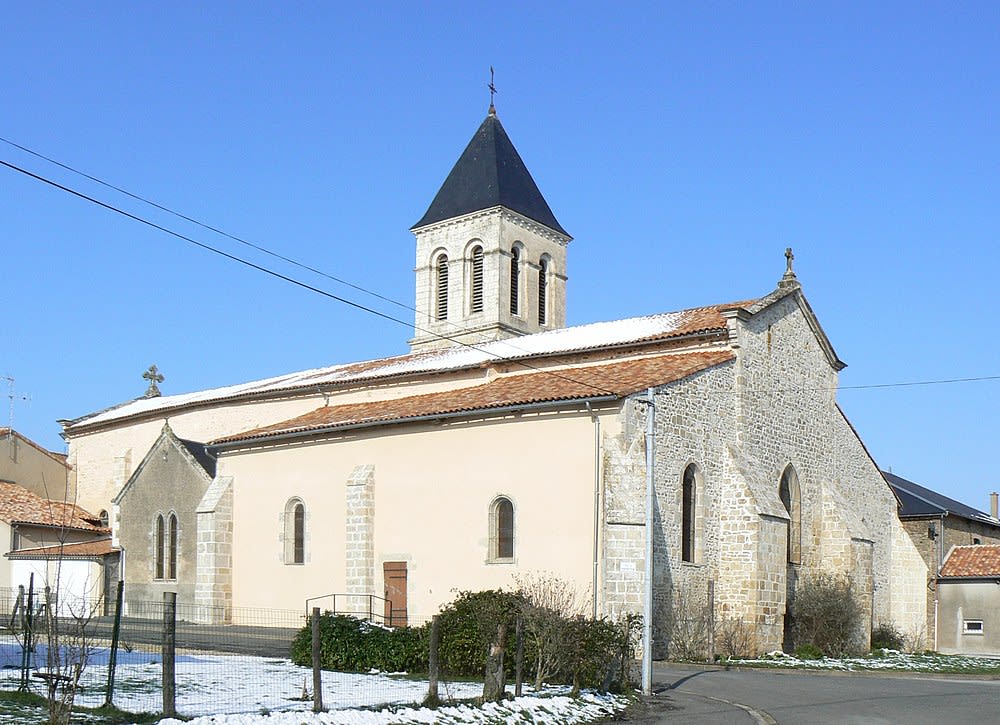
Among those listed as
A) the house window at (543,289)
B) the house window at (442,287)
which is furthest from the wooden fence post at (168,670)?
the house window at (543,289)

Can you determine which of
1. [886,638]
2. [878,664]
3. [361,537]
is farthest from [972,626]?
[361,537]

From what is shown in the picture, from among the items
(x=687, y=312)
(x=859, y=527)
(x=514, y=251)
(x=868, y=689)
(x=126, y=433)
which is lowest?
(x=868, y=689)

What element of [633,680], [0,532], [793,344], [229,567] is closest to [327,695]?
[633,680]

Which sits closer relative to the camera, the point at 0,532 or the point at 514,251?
the point at 0,532

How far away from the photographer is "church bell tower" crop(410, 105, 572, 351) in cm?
4644

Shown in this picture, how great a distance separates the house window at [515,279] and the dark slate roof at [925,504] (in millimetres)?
15879

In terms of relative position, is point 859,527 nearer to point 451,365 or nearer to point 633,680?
point 451,365

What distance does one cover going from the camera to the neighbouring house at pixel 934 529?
120ft

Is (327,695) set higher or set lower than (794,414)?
lower

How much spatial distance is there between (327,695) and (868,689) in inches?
415

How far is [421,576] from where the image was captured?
28.8 meters

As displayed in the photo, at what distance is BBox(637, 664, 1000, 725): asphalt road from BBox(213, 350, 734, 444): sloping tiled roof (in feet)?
21.9

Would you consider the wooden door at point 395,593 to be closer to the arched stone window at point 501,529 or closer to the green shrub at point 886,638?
the arched stone window at point 501,529

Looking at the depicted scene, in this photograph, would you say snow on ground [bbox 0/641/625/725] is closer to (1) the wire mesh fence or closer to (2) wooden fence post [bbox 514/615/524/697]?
(1) the wire mesh fence
